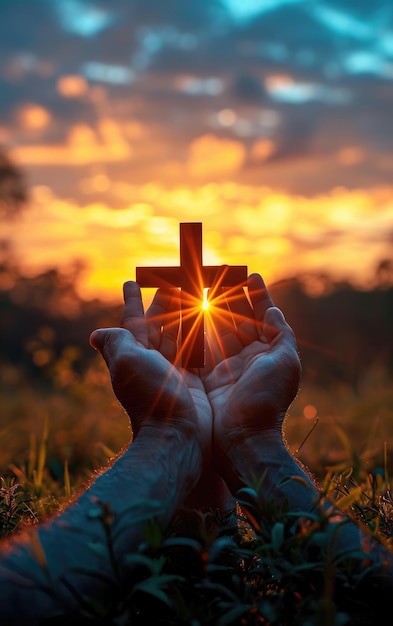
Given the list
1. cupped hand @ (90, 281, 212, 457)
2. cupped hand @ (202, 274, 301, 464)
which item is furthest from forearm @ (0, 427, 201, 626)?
cupped hand @ (202, 274, 301, 464)

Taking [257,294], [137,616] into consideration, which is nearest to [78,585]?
[137,616]

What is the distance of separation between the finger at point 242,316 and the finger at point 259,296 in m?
0.03

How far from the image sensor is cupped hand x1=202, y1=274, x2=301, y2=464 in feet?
6.64

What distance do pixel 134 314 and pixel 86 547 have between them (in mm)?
977

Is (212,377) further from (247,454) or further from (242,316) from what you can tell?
(247,454)

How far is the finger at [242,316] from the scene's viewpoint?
2.42m

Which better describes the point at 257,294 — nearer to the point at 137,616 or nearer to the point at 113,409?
the point at 137,616

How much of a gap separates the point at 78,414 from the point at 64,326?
797 centimetres

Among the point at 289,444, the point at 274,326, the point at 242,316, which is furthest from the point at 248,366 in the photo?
the point at 289,444

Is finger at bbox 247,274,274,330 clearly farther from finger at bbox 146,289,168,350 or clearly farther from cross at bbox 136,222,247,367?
finger at bbox 146,289,168,350

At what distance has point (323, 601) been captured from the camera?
1.19 m

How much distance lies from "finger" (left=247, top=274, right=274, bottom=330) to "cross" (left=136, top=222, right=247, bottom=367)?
0.06m

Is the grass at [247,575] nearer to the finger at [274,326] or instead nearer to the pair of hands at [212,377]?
the pair of hands at [212,377]

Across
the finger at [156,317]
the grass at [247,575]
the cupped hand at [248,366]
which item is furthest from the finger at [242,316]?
the grass at [247,575]
